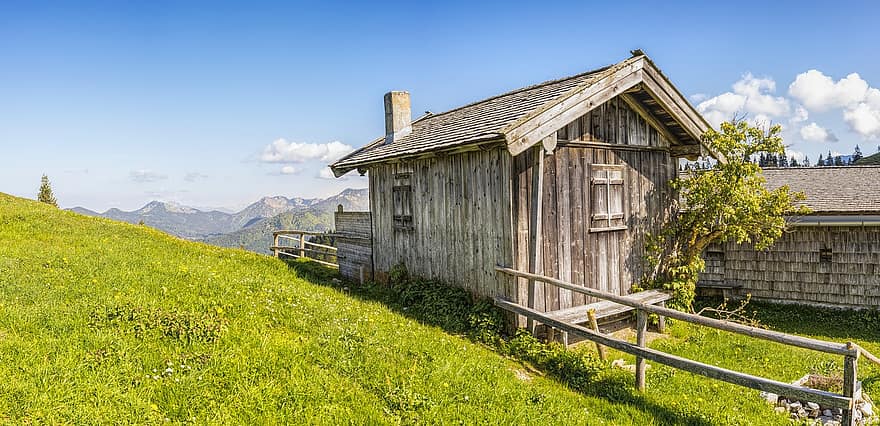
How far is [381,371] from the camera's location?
6.95m

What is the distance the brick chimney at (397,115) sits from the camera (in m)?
14.7

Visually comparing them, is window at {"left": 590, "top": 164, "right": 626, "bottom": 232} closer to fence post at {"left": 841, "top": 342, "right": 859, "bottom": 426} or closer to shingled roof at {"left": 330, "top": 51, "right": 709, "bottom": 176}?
shingled roof at {"left": 330, "top": 51, "right": 709, "bottom": 176}

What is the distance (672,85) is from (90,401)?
11203 millimetres

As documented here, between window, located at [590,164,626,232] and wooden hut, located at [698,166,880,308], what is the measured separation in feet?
19.5

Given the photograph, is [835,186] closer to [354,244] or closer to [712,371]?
[712,371]

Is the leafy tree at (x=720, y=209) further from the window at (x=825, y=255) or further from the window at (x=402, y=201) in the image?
the window at (x=402, y=201)

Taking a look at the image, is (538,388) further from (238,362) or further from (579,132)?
(579,132)

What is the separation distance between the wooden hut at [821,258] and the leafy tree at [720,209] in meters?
3.14

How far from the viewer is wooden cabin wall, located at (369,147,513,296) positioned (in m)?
10.1

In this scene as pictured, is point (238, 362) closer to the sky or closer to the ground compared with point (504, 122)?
closer to the ground

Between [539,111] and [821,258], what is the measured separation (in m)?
10.7

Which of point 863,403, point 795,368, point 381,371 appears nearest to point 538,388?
point 381,371

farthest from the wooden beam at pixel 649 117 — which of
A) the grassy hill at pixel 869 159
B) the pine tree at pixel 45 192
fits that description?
the grassy hill at pixel 869 159

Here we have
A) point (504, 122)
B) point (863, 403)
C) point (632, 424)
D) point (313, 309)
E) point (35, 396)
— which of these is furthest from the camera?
point (504, 122)
